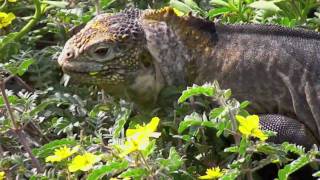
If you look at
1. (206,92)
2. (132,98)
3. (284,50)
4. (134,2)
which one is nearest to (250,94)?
(284,50)

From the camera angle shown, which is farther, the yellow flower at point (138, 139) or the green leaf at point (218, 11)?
the green leaf at point (218, 11)

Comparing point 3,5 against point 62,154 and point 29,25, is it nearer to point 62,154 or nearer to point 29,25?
point 29,25

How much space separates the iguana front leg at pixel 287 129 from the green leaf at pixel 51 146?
104 cm

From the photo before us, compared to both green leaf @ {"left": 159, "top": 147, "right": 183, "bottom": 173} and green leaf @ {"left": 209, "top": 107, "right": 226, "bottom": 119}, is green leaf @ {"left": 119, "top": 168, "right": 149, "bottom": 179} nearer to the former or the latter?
green leaf @ {"left": 159, "top": 147, "right": 183, "bottom": 173}

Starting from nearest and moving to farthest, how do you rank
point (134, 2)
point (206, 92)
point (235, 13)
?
point (206, 92) < point (235, 13) < point (134, 2)

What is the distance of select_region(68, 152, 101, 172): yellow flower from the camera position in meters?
3.99

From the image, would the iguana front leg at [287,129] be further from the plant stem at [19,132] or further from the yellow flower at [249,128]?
the plant stem at [19,132]

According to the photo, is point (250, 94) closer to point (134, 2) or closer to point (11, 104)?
point (11, 104)

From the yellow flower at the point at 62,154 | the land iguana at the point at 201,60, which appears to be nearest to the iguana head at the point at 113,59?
the land iguana at the point at 201,60

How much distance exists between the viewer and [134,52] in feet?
16.9

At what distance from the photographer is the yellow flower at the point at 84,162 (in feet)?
13.1

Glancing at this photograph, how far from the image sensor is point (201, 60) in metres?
5.21

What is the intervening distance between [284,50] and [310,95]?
286mm

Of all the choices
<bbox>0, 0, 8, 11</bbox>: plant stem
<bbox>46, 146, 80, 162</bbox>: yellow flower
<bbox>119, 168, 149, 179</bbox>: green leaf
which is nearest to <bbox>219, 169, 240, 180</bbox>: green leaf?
<bbox>119, 168, 149, 179</bbox>: green leaf
